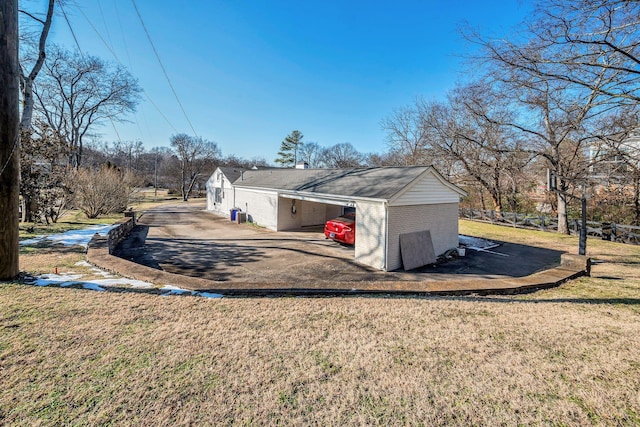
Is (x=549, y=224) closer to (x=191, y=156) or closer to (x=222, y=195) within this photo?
(x=222, y=195)

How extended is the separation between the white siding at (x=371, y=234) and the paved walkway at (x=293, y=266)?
431 mm

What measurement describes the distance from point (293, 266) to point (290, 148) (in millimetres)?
50740

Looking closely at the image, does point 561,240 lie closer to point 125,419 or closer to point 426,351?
point 426,351

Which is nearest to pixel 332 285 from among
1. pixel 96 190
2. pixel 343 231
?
pixel 343 231

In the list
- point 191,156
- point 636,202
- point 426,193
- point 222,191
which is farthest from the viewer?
point 191,156

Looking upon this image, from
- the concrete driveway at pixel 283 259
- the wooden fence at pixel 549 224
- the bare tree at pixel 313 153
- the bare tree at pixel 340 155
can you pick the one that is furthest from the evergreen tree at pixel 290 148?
the concrete driveway at pixel 283 259

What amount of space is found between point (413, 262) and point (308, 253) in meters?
3.82

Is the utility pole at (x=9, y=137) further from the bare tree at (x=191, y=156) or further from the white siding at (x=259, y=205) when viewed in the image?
the bare tree at (x=191, y=156)

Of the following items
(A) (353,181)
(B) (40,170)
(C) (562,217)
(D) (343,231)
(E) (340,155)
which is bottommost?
(D) (343,231)

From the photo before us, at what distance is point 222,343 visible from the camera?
3.56 meters

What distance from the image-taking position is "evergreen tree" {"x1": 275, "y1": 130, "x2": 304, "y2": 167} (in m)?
57.2

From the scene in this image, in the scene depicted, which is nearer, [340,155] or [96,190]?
[96,190]

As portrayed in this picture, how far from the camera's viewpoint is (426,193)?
35.7 feet

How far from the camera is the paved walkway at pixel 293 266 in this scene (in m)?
6.15
